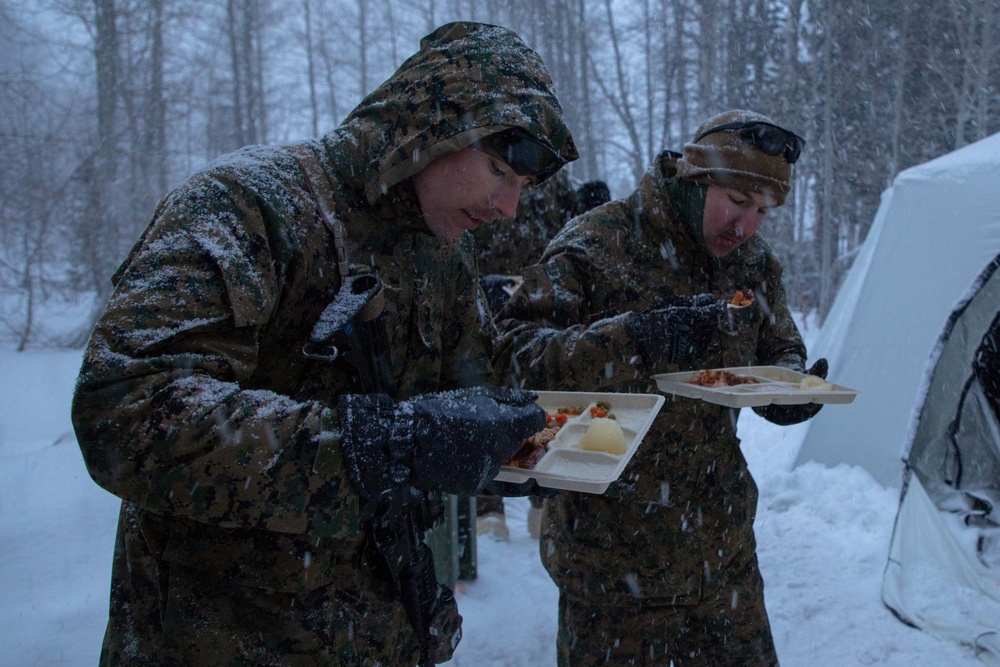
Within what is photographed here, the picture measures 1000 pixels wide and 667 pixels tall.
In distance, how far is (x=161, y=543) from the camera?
1.29 meters

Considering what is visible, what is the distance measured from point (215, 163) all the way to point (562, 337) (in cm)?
123

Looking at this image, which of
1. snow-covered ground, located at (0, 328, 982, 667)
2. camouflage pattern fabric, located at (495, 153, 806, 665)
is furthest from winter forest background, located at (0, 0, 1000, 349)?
camouflage pattern fabric, located at (495, 153, 806, 665)

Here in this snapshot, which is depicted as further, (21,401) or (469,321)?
(21,401)

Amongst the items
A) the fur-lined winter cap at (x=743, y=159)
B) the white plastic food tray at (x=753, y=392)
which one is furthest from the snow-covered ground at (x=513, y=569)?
the fur-lined winter cap at (x=743, y=159)

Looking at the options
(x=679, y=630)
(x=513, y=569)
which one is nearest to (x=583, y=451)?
(x=679, y=630)

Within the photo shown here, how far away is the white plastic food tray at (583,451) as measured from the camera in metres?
1.44

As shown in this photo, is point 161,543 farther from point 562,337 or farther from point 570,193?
point 570,193

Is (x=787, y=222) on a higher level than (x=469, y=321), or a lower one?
higher

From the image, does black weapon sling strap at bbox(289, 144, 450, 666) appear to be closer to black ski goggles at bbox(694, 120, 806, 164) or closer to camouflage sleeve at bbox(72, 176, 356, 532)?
camouflage sleeve at bbox(72, 176, 356, 532)

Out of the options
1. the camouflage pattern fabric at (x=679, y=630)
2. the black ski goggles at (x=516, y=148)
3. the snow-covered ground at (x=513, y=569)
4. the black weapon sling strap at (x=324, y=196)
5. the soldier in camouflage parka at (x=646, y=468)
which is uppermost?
the black ski goggles at (x=516, y=148)

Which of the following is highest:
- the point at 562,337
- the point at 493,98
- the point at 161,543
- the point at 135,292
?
the point at 493,98

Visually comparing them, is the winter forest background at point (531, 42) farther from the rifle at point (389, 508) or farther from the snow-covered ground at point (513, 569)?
the rifle at point (389, 508)

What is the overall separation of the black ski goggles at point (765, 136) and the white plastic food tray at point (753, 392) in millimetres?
866

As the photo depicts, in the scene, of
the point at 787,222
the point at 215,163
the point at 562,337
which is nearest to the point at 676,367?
the point at 562,337
